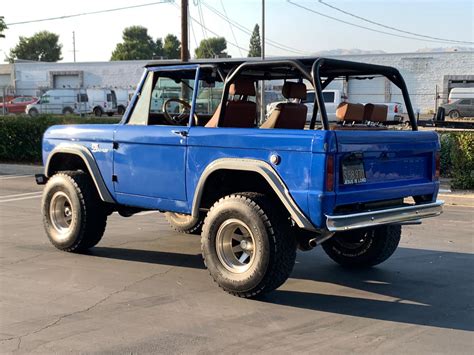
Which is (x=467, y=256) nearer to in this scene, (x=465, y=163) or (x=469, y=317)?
(x=469, y=317)

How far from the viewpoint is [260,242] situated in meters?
5.07

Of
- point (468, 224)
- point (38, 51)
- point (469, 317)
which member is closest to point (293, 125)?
point (469, 317)

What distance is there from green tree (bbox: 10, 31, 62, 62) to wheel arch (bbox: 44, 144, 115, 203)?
102948 mm

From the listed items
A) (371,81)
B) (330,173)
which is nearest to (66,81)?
(371,81)

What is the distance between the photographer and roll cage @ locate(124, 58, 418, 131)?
5234 millimetres

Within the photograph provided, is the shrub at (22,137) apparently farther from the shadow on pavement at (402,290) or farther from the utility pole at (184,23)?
the shadow on pavement at (402,290)

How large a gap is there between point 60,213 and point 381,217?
4.11 meters

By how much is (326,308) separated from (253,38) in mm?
130596

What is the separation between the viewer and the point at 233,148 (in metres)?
5.29

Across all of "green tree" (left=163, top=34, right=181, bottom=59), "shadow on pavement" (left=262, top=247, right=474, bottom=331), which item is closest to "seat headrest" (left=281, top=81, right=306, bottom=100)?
"shadow on pavement" (left=262, top=247, right=474, bottom=331)

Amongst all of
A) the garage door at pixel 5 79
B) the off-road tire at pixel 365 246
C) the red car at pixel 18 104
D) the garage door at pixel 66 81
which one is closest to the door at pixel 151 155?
the off-road tire at pixel 365 246

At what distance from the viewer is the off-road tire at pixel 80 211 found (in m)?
6.83

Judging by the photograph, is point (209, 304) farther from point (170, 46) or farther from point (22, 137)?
point (170, 46)

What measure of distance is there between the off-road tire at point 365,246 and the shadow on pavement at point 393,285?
132mm
